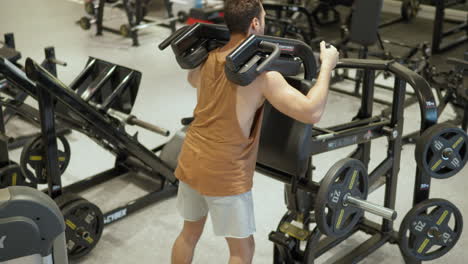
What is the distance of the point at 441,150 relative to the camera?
3068mm

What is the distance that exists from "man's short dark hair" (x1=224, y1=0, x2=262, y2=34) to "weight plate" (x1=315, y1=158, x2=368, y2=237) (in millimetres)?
732

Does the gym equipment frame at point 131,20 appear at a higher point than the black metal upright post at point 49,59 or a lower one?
lower

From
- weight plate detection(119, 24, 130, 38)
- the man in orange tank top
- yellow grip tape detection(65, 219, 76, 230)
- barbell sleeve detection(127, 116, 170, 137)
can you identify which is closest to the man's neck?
the man in orange tank top

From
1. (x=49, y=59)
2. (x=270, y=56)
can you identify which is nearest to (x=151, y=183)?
(x=49, y=59)

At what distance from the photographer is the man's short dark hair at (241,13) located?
2.49m

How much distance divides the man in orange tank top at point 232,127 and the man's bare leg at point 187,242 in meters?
0.07

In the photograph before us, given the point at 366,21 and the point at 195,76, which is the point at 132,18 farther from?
the point at 195,76

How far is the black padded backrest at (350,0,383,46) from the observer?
5.47m

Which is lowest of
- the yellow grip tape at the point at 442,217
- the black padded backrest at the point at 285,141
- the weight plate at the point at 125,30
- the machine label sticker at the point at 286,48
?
the weight plate at the point at 125,30

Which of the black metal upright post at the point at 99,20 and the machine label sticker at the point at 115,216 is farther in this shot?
the black metal upright post at the point at 99,20

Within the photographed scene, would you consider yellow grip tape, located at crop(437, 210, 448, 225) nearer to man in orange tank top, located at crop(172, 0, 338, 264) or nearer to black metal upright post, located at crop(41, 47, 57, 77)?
man in orange tank top, located at crop(172, 0, 338, 264)

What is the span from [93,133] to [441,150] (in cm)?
200

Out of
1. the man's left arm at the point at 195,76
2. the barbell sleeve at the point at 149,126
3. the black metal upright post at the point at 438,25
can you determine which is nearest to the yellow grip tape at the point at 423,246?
the man's left arm at the point at 195,76

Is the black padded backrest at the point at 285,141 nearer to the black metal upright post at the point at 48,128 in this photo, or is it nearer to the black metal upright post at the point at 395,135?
the black metal upright post at the point at 395,135
